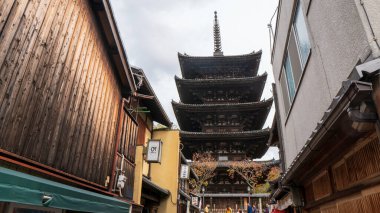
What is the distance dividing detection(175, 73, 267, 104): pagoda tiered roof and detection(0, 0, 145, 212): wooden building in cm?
2579

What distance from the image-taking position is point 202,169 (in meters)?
30.6

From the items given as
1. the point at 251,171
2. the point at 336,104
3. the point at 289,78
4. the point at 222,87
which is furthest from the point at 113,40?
the point at 222,87

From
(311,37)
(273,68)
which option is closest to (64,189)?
(311,37)

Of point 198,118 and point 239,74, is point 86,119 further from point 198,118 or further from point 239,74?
point 239,74

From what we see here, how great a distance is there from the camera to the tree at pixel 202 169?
100 ft

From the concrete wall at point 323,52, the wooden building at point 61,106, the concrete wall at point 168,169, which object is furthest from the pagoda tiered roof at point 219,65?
the wooden building at point 61,106

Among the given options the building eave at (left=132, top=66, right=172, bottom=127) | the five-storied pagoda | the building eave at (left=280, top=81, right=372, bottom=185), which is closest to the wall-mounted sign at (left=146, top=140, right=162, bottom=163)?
the building eave at (left=132, top=66, right=172, bottom=127)

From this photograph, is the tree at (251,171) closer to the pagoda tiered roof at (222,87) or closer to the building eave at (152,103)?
the pagoda tiered roof at (222,87)

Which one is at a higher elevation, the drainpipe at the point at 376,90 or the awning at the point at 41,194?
the drainpipe at the point at 376,90

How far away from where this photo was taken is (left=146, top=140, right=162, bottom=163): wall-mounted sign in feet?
39.1

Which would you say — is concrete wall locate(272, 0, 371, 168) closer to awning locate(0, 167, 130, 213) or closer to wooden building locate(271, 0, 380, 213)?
wooden building locate(271, 0, 380, 213)

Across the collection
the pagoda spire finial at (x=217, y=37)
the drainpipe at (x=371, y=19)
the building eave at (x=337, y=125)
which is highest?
the pagoda spire finial at (x=217, y=37)

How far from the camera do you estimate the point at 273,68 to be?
11.6 meters

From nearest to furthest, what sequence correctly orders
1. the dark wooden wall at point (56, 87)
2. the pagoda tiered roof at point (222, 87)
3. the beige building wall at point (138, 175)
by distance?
1. the dark wooden wall at point (56, 87)
2. the beige building wall at point (138, 175)
3. the pagoda tiered roof at point (222, 87)
